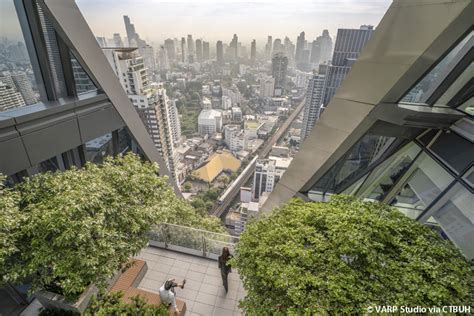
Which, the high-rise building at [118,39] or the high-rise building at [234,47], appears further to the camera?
the high-rise building at [234,47]

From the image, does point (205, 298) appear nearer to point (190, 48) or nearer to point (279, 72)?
point (279, 72)

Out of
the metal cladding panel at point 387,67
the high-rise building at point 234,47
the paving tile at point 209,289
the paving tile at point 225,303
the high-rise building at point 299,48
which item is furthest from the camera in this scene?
the high-rise building at point 234,47

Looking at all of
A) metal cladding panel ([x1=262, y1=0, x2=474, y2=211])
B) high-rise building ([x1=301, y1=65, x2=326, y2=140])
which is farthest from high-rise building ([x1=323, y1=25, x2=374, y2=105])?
metal cladding panel ([x1=262, y1=0, x2=474, y2=211])

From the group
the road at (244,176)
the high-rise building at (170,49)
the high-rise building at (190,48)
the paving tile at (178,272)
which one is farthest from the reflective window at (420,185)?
the high-rise building at (190,48)

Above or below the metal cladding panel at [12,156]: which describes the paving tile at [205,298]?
below

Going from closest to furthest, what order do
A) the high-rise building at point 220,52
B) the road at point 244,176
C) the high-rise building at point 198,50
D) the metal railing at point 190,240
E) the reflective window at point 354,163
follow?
1. the metal railing at point 190,240
2. the reflective window at point 354,163
3. the road at point 244,176
4. the high-rise building at point 220,52
5. the high-rise building at point 198,50

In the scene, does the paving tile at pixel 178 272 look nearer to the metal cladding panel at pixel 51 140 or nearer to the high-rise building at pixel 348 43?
the metal cladding panel at pixel 51 140
